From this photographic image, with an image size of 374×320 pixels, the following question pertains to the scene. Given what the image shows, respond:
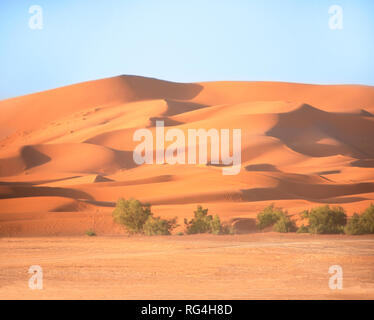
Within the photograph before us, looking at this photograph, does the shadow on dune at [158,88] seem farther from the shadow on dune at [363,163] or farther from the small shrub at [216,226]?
the small shrub at [216,226]

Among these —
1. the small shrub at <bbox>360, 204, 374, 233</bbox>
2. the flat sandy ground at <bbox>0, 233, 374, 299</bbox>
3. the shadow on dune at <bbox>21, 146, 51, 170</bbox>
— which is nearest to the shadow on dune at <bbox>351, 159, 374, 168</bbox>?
the shadow on dune at <bbox>21, 146, 51, 170</bbox>

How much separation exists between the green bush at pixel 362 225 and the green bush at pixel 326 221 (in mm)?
854

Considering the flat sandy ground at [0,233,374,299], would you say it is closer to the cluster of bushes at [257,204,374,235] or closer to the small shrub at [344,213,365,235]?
the small shrub at [344,213,365,235]

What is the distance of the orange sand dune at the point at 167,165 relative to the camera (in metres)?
35.7

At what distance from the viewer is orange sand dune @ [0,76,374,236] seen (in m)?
35.7

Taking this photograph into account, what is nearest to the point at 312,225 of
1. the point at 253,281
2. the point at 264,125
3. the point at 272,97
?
the point at 253,281

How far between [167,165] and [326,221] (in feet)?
116

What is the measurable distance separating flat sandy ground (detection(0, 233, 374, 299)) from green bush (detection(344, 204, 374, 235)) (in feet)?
6.01

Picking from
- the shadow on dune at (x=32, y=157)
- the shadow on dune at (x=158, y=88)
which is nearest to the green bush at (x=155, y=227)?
the shadow on dune at (x=32, y=157)

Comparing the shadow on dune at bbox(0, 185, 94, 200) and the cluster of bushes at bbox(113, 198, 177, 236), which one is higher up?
A: the shadow on dune at bbox(0, 185, 94, 200)

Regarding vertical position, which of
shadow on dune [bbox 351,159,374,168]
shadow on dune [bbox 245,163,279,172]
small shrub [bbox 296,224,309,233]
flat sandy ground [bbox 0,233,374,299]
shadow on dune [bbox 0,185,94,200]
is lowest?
flat sandy ground [bbox 0,233,374,299]

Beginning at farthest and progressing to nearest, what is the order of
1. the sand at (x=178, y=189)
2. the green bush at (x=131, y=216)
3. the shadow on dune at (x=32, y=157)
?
1. the shadow on dune at (x=32, y=157)
2. the green bush at (x=131, y=216)
3. the sand at (x=178, y=189)

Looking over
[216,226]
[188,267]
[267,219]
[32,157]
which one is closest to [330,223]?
[267,219]

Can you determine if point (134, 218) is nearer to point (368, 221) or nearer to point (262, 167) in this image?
point (368, 221)
